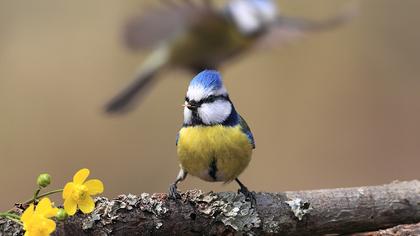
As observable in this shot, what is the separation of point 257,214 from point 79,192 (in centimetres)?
43

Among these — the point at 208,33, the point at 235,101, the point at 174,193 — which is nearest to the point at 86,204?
the point at 174,193

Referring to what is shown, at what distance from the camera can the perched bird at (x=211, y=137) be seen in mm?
1698

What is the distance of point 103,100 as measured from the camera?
3.48 metres

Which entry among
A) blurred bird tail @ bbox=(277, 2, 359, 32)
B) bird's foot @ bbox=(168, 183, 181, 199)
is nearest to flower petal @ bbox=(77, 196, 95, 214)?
bird's foot @ bbox=(168, 183, 181, 199)

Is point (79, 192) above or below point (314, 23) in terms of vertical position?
below

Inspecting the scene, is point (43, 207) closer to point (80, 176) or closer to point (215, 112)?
point (80, 176)

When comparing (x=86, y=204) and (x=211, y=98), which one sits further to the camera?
(x=211, y=98)

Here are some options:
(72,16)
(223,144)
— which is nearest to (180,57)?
(72,16)

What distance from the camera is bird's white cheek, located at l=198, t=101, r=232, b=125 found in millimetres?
1715

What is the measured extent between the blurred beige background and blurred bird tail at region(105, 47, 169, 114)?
3.6 inches

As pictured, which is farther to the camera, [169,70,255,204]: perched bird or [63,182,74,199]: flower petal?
[169,70,255,204]: perched bird

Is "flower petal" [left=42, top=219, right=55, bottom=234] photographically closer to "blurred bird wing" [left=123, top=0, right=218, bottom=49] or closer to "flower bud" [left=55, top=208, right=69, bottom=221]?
"flower bud" [left=55, top=208, right=69, bottom=221]

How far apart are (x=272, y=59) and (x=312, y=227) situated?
2.17m

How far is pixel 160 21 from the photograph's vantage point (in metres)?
3.04
